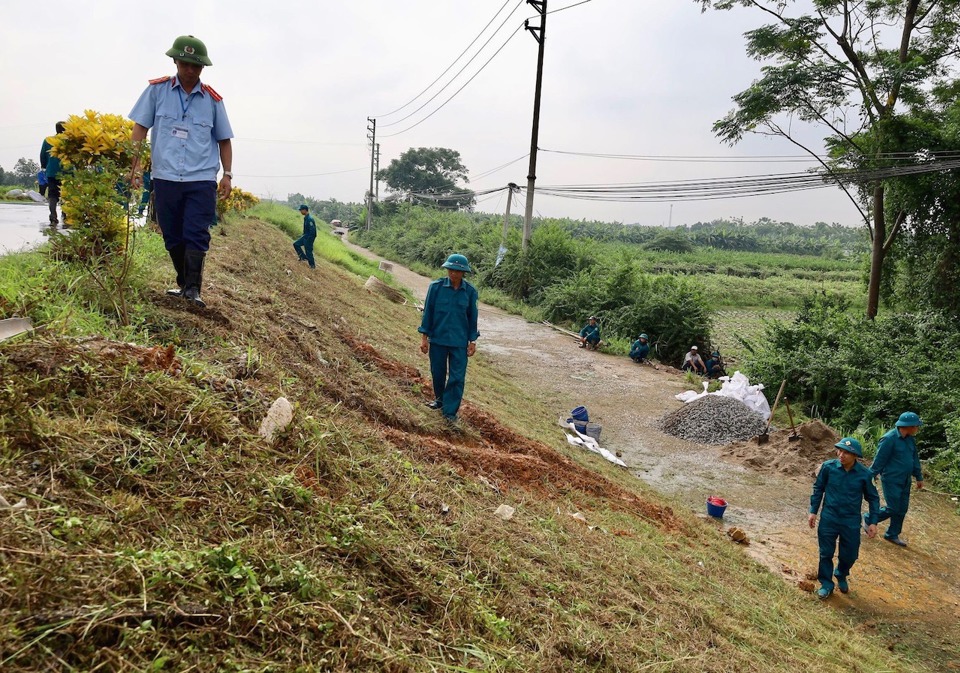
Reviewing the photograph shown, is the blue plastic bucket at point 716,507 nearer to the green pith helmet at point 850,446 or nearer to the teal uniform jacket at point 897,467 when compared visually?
the teal uniform jacket at point 897,467

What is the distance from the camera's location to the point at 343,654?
1875 mm

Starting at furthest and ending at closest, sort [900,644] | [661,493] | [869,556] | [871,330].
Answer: [871,330] → [661,493] → [869,556] → [900,644]

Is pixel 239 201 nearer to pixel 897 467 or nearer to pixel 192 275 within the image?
pixel 192 275

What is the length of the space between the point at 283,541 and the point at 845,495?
16.7ft

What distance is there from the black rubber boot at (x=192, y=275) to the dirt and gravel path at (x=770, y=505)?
18.0ft

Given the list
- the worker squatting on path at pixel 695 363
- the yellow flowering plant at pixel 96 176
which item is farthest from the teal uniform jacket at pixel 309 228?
the worker squatting on path at pixel 695 363

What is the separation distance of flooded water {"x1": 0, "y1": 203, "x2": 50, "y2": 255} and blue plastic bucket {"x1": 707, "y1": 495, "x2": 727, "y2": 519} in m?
7.07

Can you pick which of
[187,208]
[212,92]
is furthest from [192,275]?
[212,92]

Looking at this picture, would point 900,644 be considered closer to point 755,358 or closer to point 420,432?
point 420,432

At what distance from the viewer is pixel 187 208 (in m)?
4.05

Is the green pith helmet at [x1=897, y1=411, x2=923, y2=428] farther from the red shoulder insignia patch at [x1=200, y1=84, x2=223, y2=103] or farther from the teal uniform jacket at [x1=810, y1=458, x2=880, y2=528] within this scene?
the red shoulder insignia patch at [x1=200, y1=84, x2=223, y2=103]

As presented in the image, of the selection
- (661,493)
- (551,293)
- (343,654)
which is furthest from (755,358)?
(343,654)

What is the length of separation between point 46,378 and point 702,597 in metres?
3.85

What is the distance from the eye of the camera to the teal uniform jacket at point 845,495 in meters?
5.29
